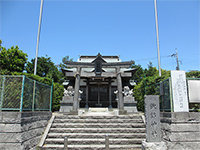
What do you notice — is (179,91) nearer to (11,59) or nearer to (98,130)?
(98,130)

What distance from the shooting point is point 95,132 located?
798 centimetres

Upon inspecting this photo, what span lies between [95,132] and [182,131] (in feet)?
13.9

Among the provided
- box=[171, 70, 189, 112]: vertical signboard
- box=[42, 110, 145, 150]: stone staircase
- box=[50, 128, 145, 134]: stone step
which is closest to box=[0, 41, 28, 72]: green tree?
box=[42, 110, 145, 150]: stone staircase

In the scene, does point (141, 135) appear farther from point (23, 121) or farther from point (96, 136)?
point (23, 121)

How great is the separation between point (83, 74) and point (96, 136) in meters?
10.1

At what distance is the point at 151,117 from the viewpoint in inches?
221

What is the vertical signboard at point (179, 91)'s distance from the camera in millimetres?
6335

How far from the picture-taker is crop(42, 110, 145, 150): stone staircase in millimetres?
6996

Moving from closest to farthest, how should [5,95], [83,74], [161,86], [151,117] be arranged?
[151,117] < [5,95] < [161,86] < [83,74]

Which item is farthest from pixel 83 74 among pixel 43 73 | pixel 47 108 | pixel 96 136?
pixel 43 73

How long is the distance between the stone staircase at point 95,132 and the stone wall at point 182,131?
1.63 metres

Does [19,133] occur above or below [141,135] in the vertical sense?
above

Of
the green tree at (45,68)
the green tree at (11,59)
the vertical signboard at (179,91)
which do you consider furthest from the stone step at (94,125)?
the green tree at (45,68)

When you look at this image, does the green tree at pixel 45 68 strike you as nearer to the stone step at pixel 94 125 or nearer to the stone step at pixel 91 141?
the stone step at pixel 94 125
